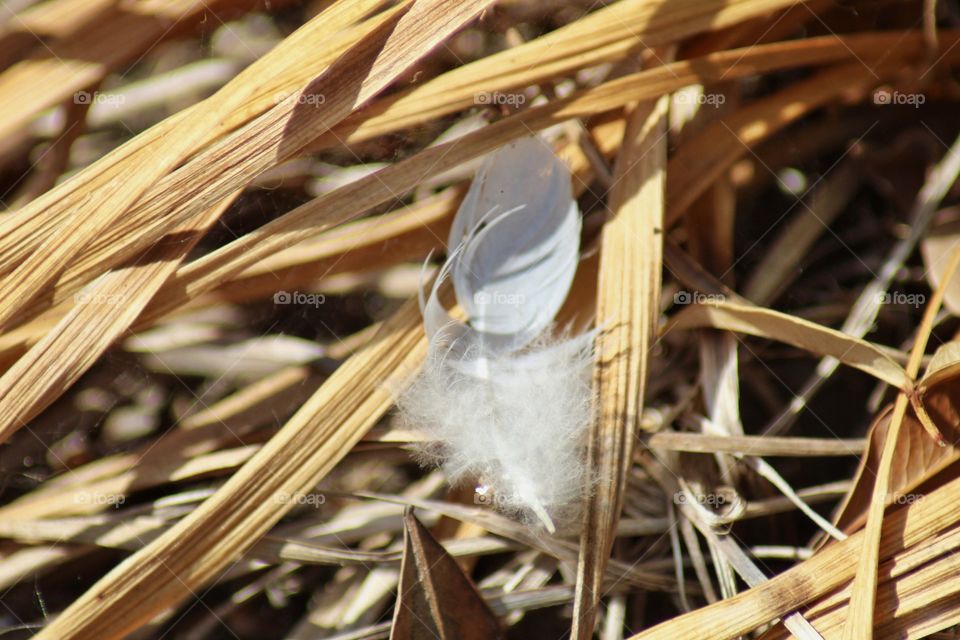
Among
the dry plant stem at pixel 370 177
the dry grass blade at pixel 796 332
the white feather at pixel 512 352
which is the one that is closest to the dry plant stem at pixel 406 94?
the dry plant stem at pixel 370 177

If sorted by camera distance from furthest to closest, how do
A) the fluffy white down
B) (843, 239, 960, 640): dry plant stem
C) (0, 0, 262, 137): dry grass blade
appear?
(0, 0, 262, 137): dry grass blade, the fluffy white down, (843, 239, 960, 640): dry plant stem

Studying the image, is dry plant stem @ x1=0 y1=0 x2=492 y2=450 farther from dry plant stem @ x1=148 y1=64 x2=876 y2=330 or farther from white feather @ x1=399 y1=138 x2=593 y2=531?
white feather @ x1=399 y1=138 x2=593 y2=531

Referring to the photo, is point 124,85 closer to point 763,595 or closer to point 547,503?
point 547,503

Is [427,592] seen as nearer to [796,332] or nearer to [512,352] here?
[512,352]

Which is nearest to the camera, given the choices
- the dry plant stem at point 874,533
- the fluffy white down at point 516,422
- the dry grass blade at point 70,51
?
the dry plant stem at point 874,533

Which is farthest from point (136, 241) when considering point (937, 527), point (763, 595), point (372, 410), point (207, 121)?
point (937, 527)

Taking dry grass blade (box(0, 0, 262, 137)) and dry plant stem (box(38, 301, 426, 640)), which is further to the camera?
dry grass blade (box(0, 0, 262, 137))

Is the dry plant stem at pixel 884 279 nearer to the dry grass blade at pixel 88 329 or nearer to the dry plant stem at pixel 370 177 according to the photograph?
the dry plant stem at pixel 370 177

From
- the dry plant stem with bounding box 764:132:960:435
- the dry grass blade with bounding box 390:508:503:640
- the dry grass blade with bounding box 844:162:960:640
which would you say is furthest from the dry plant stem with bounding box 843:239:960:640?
the dry grass blade with bounding box 390:508:503:640
